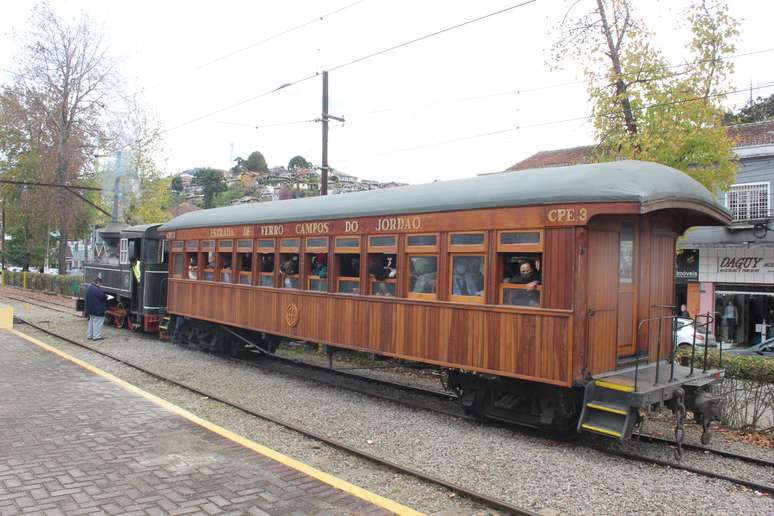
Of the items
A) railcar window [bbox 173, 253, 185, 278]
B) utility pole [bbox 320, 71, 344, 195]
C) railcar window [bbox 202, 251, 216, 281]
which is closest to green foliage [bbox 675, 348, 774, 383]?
railcar window [bbox 202, 251, 216, 281]

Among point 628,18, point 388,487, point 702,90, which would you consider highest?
point 628,18

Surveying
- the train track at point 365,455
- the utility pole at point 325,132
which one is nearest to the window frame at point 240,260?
the train track at point 365,455

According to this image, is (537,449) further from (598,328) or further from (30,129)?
(30,129)

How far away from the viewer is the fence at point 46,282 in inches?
1251

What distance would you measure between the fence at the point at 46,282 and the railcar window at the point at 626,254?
2744 centimetres

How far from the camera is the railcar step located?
5.87m

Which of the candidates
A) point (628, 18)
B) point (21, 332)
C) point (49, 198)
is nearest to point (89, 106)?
point (49, 198)

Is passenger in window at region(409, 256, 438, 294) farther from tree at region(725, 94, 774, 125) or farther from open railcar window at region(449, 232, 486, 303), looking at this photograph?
tree at region(725, 94, 774, 125)

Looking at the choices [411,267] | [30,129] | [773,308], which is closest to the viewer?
[411,267]

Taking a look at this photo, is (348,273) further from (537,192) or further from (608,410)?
(608,410)

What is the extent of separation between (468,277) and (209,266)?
23.7 ft

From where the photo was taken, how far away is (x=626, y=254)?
23.2 feet

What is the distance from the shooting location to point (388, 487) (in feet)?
17.4

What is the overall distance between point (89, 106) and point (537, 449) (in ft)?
112
